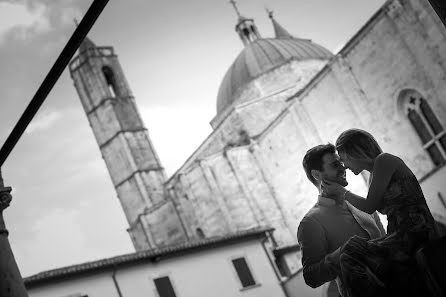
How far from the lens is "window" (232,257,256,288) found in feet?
69.6

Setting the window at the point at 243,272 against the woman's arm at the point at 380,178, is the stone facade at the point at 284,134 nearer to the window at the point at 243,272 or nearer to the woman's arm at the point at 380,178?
the window at the point at 243,272

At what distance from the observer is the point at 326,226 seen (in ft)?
9.10

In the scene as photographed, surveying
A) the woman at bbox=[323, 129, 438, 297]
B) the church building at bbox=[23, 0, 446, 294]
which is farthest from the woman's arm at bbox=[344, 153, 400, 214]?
the church building at bbox=[23, 0, 446, 294]

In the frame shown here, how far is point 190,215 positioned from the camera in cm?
3250

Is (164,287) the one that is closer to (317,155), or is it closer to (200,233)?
(200,233)

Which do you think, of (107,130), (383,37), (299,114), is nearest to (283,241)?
(299,114)

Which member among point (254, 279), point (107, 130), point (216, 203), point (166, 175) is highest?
point (107, 130)

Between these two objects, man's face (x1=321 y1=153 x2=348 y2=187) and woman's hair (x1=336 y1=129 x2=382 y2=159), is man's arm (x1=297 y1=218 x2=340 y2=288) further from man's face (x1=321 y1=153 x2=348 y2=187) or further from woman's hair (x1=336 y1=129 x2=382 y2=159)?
woman's hair (x1=336 y1=129 x2=382 y2=159)

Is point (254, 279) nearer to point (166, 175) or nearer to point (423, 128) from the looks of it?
point (423, 128)

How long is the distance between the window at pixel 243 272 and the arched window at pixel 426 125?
7.43m

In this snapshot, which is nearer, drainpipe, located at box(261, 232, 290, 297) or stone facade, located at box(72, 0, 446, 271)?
stone facade, located at box(72, 0, 446, 271)

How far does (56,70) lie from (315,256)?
5.18 ft

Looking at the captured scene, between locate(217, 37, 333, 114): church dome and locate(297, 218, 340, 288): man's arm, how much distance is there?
31.5 meters

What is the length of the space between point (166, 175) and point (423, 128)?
20324mm
